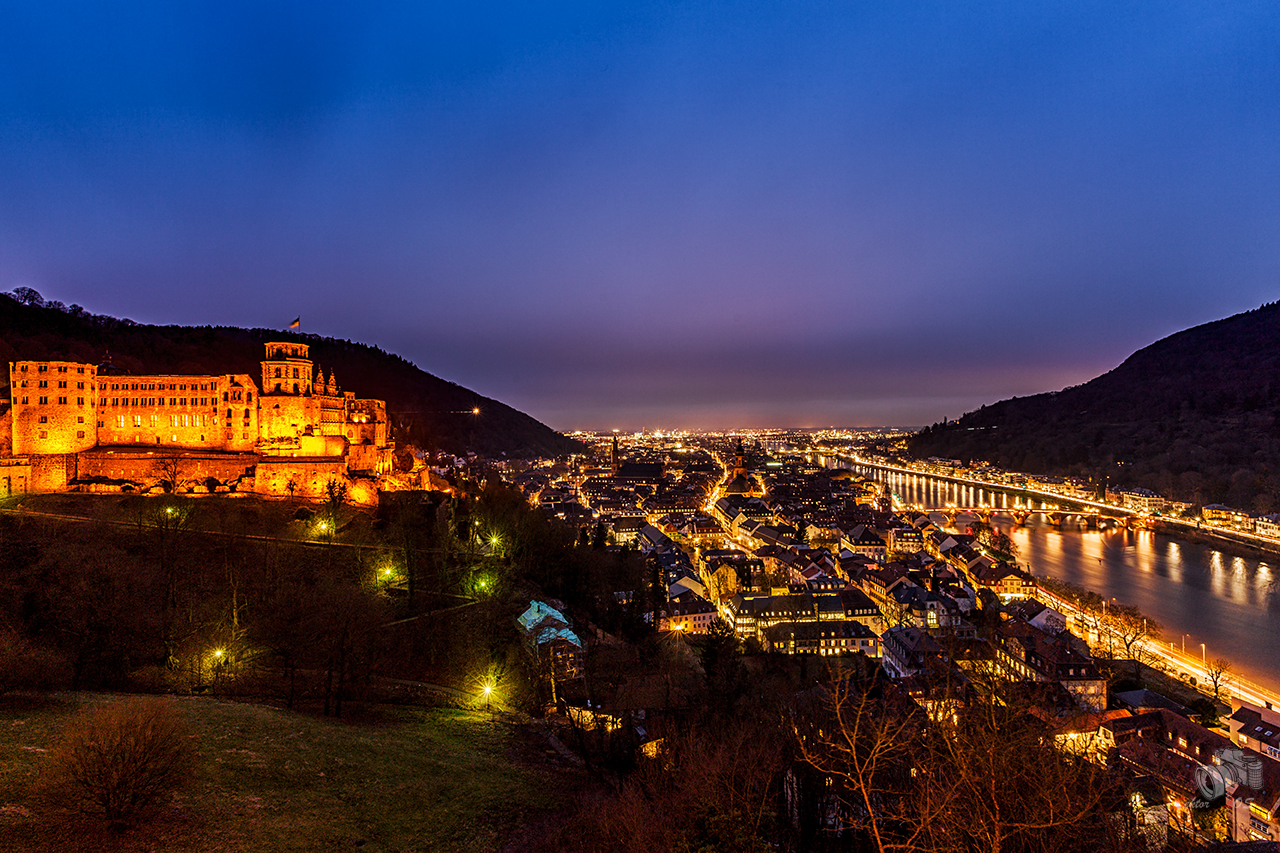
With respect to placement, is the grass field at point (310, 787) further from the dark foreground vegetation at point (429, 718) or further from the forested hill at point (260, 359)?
the forested hill at point (260, 359)

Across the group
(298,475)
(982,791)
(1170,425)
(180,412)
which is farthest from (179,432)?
(1170,425)

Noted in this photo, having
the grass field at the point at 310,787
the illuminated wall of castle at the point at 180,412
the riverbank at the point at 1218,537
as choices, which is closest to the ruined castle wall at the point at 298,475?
the illuminated wall of castle at the point at 180,412

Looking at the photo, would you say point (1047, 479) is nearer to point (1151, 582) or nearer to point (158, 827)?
point (1151, 582)

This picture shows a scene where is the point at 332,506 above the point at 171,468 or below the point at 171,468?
below

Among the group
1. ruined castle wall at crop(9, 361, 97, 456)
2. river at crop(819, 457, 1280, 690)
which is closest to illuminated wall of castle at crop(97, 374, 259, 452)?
ruined castle wall at crop(9, 361, 97, 456)

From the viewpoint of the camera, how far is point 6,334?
43344 mm

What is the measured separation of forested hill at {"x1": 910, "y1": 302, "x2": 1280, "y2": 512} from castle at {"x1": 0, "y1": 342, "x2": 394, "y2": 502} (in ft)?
273

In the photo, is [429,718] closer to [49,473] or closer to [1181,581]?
[49,473]

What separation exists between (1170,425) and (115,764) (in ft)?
407

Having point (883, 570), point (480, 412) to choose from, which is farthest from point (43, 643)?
point (480, 412)

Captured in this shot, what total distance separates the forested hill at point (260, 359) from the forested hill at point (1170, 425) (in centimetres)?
8826

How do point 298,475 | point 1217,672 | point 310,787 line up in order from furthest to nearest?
point 298,475
point 1217,672
point 310,787

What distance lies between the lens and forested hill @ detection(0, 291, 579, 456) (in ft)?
153

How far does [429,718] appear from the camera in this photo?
50.4 feet
